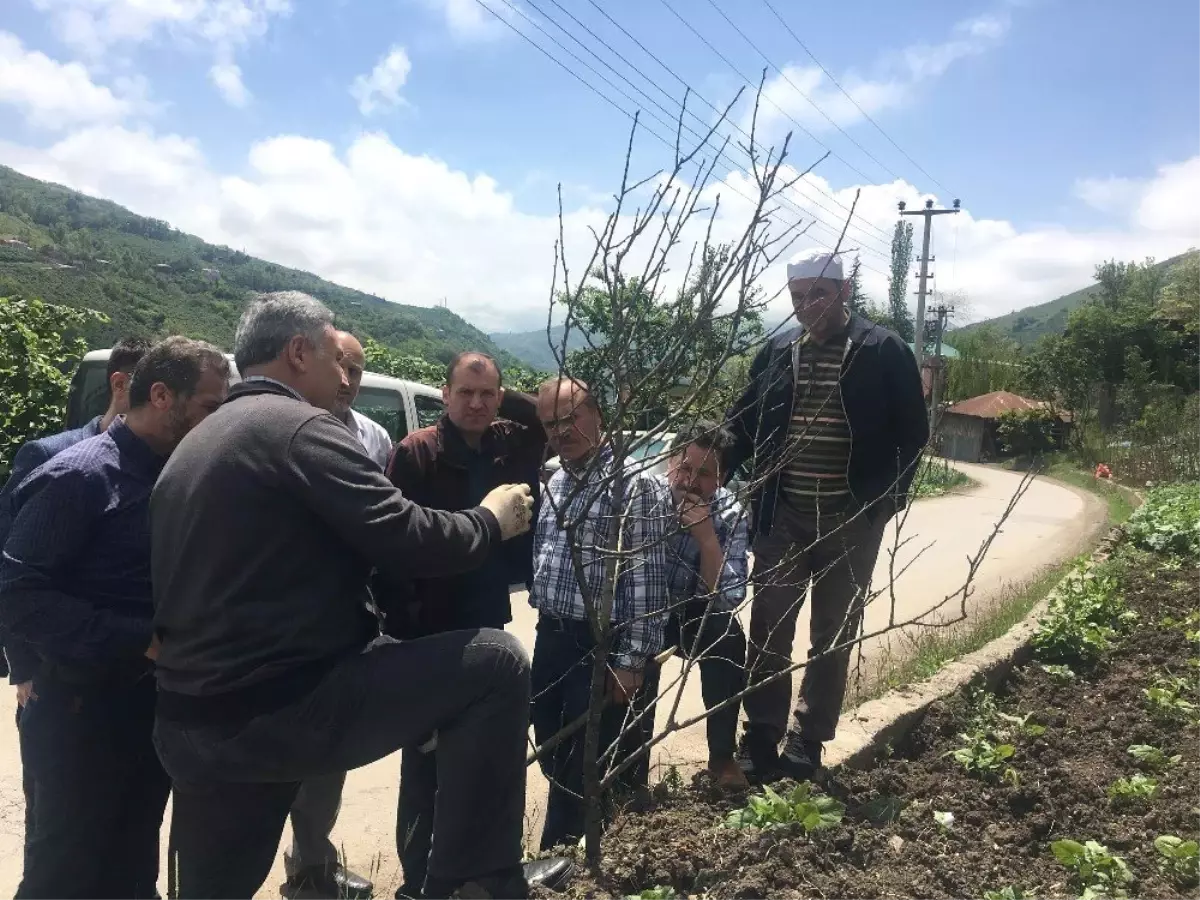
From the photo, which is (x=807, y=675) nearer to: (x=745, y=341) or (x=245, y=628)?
(x=745, y=341)

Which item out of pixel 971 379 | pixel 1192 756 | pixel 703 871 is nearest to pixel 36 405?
pixel 703 871

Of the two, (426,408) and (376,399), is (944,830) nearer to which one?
(376,399)

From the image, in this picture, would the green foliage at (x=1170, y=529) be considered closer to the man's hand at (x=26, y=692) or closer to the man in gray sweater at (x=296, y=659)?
the man in gray sweater at (x=296, y=659)

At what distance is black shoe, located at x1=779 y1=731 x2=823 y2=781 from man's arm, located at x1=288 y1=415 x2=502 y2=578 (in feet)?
6.33

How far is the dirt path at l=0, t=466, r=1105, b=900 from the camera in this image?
3.45 metres

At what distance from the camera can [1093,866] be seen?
2.47 m

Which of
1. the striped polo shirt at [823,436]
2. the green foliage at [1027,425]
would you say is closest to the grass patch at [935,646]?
the striped polo shirt at [823,436]

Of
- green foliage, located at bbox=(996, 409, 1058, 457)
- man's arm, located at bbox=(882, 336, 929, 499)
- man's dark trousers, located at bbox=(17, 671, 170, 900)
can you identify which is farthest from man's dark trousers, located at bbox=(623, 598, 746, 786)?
green foliage, located at bbox=(996, 409, 1058, 457)

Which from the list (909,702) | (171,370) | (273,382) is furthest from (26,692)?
(909,702)

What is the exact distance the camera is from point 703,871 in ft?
7.60

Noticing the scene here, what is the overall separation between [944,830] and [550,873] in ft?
4.36

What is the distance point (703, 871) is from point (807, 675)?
1.21m

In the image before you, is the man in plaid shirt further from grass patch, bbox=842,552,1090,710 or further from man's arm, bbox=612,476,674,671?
grass patch, bbox=842,552,1090,710

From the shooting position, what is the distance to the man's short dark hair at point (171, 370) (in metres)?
2.41
